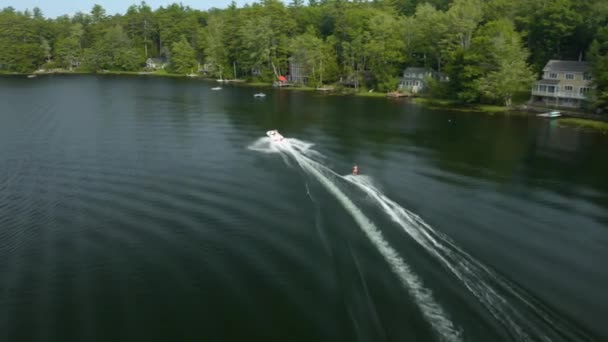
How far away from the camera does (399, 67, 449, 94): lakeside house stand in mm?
112037

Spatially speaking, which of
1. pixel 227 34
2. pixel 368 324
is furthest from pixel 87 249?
pixel 227 34

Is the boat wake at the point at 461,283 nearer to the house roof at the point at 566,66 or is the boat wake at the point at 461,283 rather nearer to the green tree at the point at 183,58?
the house roof at the point at 566,66

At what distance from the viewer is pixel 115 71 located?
18600 cm

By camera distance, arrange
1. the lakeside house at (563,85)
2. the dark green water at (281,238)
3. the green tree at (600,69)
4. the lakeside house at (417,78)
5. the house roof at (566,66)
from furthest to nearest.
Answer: the lakeside house at (417,78)
the house roof at (566,66)
the lakeside house at (563,85)
the green tree at (600,69)
the dark green water at (281,238)

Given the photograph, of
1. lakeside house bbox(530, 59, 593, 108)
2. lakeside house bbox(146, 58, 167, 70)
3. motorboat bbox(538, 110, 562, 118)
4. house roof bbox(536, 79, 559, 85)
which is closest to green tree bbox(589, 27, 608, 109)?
lakeside house bbox(530, 59, 593, 108)

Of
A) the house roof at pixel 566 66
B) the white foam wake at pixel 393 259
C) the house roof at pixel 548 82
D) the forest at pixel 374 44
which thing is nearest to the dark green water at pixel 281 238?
the white foam wake at pixel 393 259

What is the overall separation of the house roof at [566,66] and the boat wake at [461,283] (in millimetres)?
67428

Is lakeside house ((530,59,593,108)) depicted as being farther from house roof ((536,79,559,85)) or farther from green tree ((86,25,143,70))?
green tree ((86,25,143,70))

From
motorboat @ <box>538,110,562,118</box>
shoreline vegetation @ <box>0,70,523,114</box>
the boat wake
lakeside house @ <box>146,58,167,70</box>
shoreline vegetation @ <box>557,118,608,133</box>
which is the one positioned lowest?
the boat wake

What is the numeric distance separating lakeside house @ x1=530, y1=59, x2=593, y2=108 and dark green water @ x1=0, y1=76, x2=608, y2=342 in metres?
24.6

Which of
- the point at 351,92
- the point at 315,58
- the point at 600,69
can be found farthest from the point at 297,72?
the point at 600,69

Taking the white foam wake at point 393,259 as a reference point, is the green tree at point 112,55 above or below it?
above

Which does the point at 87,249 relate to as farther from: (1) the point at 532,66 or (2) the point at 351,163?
(1) the point at 532,66

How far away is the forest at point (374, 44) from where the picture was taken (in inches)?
3666
